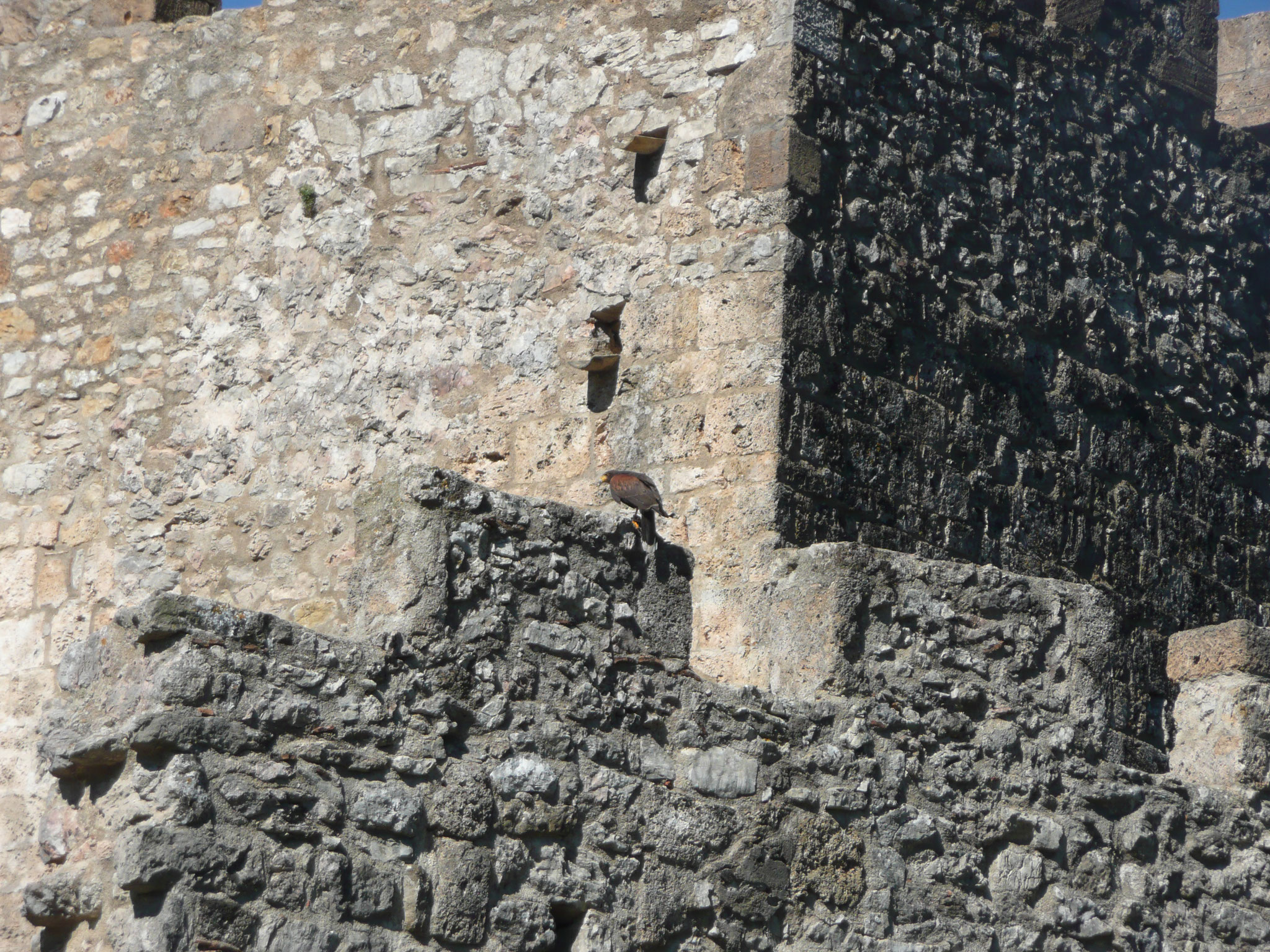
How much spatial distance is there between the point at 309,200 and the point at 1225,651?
3619 mm

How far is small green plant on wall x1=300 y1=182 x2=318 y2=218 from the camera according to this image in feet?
22.4

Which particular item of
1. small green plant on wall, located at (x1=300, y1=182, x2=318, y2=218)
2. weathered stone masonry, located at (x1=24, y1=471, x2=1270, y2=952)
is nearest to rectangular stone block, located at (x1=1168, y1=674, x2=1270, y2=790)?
weathered stone masonry, located at (x1=24, y1=471, x2=1270, y2=952)

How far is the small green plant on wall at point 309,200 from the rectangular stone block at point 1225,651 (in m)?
3.47

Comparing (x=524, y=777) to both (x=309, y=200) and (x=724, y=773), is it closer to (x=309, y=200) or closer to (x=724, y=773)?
(x=724, y=773)

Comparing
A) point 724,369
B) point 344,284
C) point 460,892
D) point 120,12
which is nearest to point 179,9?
point 120,12

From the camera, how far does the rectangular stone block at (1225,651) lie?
5.80 meters

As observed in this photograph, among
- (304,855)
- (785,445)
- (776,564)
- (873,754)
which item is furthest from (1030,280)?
(304,855)

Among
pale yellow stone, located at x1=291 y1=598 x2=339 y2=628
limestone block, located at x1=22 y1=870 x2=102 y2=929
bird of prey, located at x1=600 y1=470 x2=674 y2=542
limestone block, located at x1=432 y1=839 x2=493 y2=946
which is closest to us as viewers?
limestone block, located at x1=22 y1=870 x2=102 y2=929

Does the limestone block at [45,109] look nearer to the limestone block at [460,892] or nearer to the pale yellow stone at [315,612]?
the pale yellow stone at [315,612]

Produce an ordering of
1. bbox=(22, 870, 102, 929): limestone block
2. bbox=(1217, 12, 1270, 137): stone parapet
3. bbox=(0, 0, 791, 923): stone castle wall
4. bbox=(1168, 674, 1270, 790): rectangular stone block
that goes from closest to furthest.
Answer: bbox=(22, 870, 102, 929): limestone block, bbox=(1168, 674, 1270, 790): rectangular stone block, bbox=(0, 0, 791, 923): stone castle wall, bbox=(1217, 12, 1270, 137): stone parapet

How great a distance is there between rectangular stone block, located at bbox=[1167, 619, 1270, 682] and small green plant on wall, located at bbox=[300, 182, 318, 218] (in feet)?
11.4

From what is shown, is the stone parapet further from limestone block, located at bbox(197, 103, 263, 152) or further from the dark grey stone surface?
limestone block, located at bbox(197, 103, 263, 152)

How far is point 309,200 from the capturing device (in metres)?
6.82

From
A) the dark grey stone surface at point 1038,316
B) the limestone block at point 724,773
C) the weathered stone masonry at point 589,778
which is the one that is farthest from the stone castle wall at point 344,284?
the limestone block at point 724,773
